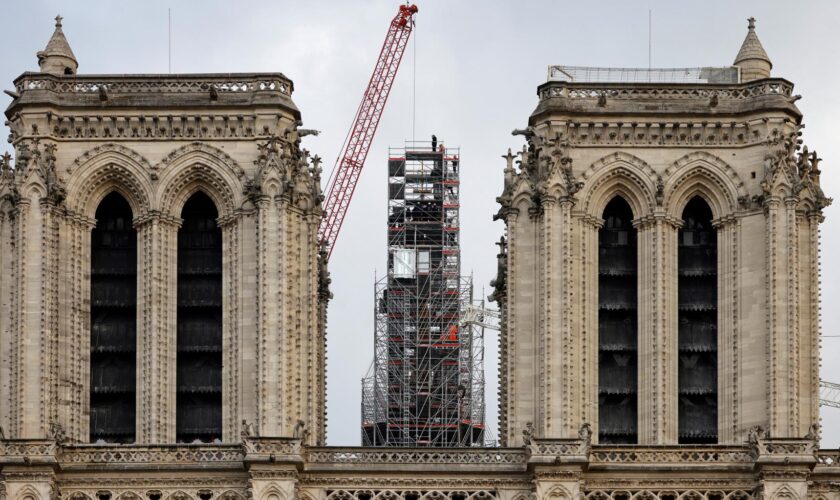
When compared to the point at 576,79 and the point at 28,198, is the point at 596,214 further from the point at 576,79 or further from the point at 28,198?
the point at 28,198

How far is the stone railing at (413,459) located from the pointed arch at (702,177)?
26.2 ft

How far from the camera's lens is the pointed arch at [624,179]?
76.2m

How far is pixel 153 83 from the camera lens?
77.1m

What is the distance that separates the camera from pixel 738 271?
7556cm

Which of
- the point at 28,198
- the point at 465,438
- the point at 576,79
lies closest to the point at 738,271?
the point at 576,79

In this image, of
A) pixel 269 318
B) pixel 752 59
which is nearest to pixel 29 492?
pixel 269 318

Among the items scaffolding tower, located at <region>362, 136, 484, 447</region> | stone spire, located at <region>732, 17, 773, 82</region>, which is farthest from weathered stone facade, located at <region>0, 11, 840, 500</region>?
scaffolding tower, located at <region>362, 136, 484, 447</region>

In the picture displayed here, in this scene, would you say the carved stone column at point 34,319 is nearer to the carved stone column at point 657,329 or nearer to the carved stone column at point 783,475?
the carved stone column at point 657,329

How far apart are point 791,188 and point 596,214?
5.09 metres

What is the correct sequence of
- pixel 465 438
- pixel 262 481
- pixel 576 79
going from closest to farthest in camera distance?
pixel 262 481, pixel 576 79, pixel 465 438

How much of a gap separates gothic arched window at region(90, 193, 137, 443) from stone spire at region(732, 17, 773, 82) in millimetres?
16806

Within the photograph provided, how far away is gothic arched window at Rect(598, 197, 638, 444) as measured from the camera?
75.4 meters

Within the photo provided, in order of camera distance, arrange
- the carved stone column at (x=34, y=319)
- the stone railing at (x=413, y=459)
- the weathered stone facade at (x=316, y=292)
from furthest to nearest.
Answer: the carved stone column at (x=34, y=319) < the stone railing at (x=413, y=459) < the weathered stone facade at (x=316, y=292)

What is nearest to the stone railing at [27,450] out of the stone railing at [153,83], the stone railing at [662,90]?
the stone railing at [153,83]
